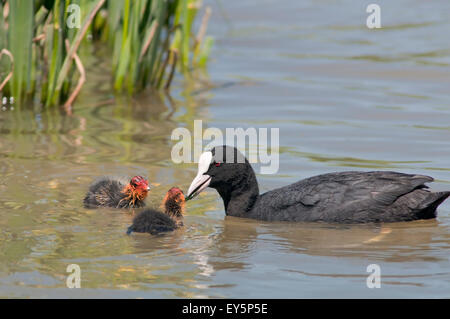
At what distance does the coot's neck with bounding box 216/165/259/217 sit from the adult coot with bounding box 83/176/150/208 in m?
0.62

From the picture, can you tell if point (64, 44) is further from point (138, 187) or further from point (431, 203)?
point (431, 203)

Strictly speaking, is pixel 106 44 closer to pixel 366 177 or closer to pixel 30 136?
pixel 30 136

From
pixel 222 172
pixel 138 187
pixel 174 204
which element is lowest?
pixel 174 204

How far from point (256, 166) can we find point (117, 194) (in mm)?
1780

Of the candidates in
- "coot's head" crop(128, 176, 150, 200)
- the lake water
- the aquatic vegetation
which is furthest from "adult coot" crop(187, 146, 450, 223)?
the aquatic vegetation

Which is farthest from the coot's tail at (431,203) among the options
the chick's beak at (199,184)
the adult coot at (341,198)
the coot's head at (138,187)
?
the coot's head at (138,187)

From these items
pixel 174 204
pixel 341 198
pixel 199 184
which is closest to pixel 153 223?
pixel 174 204

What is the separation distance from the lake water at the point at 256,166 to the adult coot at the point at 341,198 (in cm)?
11

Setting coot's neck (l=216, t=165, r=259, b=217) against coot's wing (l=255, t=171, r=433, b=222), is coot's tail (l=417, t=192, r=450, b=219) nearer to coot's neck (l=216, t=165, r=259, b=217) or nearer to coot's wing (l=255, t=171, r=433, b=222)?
coot's wing (l=255, t=171, r=433, b=222)

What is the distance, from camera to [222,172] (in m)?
7.34

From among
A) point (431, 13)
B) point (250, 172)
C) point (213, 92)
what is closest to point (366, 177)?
point (250, 172)

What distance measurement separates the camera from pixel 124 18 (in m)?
10.0

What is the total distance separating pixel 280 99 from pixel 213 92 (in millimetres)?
897

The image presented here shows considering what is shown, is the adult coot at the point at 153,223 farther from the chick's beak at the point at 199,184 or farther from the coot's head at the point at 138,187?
the coot's head at the point at 138,187
